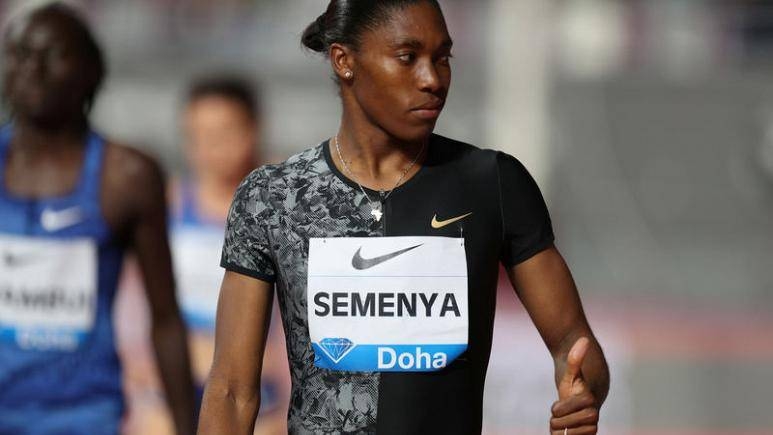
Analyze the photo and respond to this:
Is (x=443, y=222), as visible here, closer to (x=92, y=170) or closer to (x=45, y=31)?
(x=92, y=170)

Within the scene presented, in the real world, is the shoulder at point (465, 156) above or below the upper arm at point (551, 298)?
above

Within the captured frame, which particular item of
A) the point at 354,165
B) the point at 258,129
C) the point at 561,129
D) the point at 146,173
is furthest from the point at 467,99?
the point at 354,165

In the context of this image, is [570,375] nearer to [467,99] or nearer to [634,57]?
[467,99]

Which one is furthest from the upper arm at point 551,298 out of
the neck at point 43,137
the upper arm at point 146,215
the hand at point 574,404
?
the neck at point 43,137

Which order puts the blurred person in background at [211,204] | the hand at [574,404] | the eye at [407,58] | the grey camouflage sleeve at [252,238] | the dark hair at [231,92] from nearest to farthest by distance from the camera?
the hand at [574,404] → the eye at [407,58] → the grey camouflage sleeve at [252,238] → the blurred person in background at [211,204] → the dark hair at [231,92]

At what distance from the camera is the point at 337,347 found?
9.55 ft

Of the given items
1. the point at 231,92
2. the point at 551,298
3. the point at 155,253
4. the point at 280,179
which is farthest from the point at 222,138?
the point at 551,298

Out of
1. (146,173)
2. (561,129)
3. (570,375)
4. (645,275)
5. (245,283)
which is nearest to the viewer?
(570,375)

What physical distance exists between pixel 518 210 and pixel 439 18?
15.7 inches

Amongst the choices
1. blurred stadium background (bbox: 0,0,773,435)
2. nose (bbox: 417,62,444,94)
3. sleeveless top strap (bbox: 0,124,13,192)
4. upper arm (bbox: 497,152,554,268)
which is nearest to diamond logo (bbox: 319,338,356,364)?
upper arm (bbox: 497,152,554,268)

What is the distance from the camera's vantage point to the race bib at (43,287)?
4.29 m

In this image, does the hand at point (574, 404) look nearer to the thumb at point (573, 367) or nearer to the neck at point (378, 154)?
the thumb at point (573, 367)

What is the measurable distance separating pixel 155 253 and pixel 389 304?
1.64 m

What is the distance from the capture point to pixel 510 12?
625 inches
